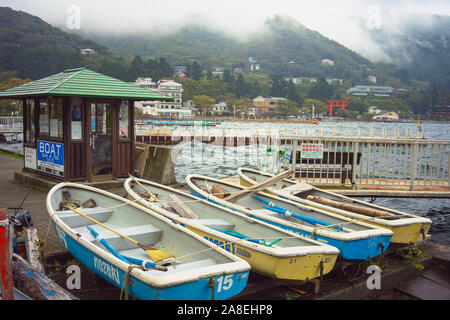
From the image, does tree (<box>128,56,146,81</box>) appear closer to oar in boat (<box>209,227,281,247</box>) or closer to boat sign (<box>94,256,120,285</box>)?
oar in boat (<box>209,227,281,247</box>)

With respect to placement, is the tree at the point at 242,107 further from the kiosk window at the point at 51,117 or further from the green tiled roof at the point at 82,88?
the kiosk window at the point at 51,117

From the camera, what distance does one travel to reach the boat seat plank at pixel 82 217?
6.03m

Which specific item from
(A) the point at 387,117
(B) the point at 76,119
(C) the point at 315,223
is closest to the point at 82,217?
(C) the point at 315,223

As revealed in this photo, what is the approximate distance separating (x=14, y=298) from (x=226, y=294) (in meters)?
2.14

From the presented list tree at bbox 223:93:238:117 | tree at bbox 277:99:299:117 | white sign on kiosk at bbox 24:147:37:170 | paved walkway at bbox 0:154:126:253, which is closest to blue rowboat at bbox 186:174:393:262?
paved walkway at bbox 0:154:126:253

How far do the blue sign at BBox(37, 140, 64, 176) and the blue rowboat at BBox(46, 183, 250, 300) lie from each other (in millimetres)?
3982

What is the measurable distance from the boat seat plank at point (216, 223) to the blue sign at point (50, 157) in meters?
6.15

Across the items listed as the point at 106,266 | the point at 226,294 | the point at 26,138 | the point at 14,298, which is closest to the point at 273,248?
the point at 226,294

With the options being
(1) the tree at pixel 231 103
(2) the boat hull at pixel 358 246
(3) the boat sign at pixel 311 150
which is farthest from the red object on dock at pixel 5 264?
(1) the tree at pixel 231 103

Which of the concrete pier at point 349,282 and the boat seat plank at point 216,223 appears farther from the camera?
the boat seat plank at point 216,223

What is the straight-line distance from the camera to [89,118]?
10.9 metres

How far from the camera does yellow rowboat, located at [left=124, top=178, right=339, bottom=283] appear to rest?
4.68 m

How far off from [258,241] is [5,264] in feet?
9.53

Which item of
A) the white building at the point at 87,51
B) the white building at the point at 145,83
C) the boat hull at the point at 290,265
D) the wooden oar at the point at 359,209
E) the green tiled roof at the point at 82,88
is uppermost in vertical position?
the white building at the point at 87,51
